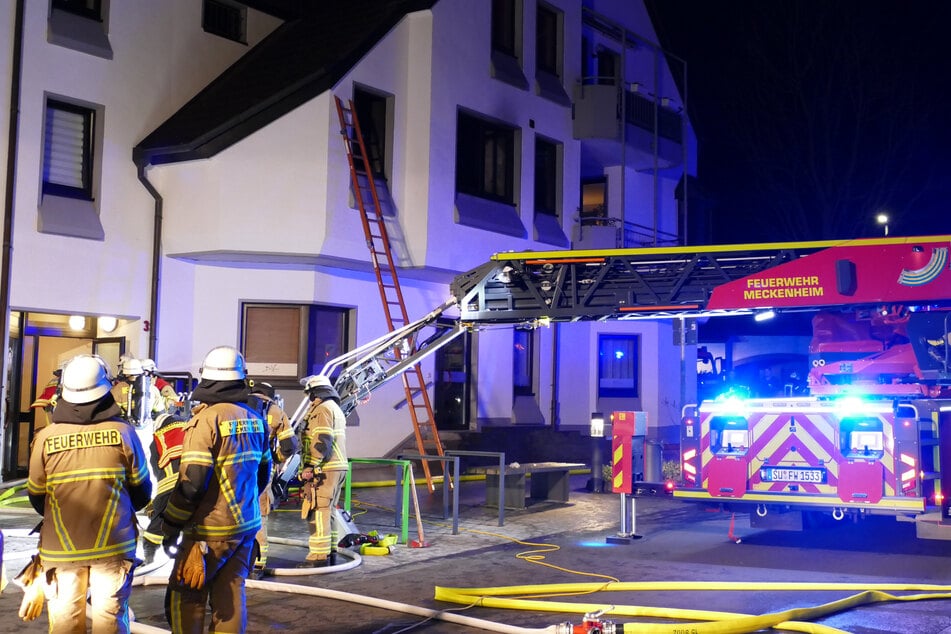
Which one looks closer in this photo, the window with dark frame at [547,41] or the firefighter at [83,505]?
the firefighter at [83,505]

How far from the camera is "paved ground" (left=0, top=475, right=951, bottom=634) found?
766cm

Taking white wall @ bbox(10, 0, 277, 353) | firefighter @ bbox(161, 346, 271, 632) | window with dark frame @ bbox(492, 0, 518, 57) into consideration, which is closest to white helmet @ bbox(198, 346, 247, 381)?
firefighter @ bbox(161, 346, 271, 632)

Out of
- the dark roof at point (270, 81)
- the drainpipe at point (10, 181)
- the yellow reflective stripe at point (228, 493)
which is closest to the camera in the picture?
the yellow reflective stripe at point (228, 493)

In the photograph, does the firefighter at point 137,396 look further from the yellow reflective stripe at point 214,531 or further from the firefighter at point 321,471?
the yellow reflective stripe at point 214,531

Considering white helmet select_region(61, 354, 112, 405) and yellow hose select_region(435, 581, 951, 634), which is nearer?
white helmet select_region(61, 354, 112, 405)

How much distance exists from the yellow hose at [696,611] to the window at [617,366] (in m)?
14.6

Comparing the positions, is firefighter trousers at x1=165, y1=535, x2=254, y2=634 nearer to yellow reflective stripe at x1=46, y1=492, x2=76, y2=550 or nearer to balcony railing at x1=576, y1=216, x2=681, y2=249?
yellow reflective stripe at x1=46, y1=492, x2=76, y2=550

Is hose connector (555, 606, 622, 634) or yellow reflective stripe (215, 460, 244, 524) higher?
yellow reflective stripe (215, 460, 244, 524)

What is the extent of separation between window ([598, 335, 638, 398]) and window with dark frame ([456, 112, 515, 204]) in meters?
5.14

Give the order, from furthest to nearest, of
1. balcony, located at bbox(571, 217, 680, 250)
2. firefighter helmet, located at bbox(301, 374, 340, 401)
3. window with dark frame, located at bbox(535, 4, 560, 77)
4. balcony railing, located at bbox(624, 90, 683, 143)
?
balcony railing, located at bbox(624, 90, 683, 143), balcony, located at bbox(571, 217, 680, 250), window with dark frame, located at bbox(535, 4, 560, 77), firefighter helmet, located at bbox(301, 374, 340, 401)

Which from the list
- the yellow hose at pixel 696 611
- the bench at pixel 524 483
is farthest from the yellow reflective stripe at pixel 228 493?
the bench at pixel 524 483

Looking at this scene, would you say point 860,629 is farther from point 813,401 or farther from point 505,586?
point 813,401

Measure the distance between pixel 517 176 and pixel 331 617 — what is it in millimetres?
13691

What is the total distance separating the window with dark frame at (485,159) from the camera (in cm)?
1941
